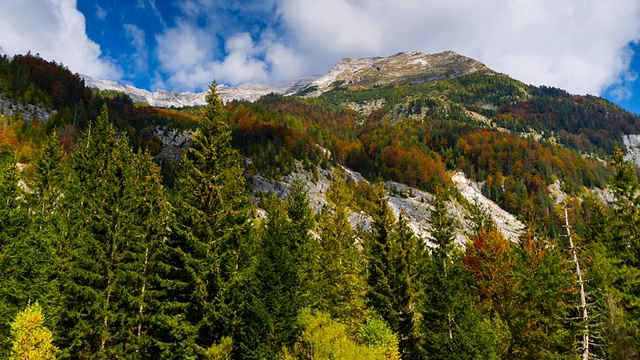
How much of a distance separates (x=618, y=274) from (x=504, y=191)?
155802 millimetres

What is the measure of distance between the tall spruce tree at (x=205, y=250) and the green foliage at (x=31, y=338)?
5.94m

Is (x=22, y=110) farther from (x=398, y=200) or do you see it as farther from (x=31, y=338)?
(x=398, y=200)

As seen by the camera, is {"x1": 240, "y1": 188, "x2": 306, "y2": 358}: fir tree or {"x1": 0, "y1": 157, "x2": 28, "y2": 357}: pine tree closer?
{"x1": 240, "y1": 188, "x2": 306, "y2": 358}: fir tree

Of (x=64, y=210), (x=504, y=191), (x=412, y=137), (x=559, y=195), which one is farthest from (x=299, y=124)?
(x=64, y=210)

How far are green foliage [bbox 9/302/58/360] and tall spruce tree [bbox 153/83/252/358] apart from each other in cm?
594

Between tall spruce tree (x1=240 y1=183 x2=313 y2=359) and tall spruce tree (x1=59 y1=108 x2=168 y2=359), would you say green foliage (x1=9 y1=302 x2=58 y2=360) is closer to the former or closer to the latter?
tall spruce tree (x1=59 y1=108 x2=168 y2=359)

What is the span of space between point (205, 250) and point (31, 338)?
1078 cm

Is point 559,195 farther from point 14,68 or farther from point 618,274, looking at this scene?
point 14,68

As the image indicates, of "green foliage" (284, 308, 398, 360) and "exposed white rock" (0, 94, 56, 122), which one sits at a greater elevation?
"exposed white rock" (0, 94, 56, 122)

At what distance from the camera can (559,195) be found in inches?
6560

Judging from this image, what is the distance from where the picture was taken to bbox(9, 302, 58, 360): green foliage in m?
20.3

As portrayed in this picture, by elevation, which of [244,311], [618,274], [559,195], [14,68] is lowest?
[244,311]

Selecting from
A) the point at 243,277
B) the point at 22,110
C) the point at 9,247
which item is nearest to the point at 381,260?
the point at 243,277

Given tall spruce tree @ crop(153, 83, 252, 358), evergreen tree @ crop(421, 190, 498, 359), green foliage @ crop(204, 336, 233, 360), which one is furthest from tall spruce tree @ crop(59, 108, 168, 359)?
evergreen tree @ crop(421, 190, 498, 359)
